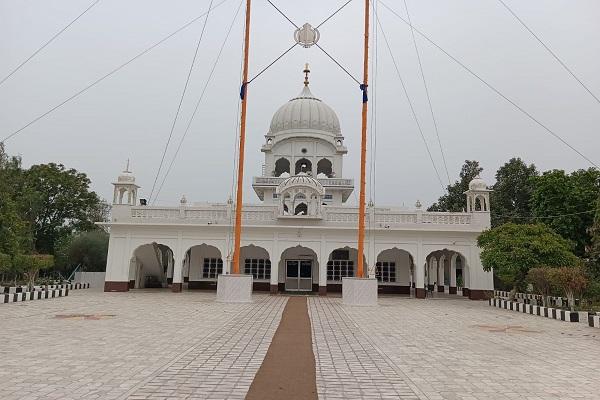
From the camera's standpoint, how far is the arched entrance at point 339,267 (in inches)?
1063

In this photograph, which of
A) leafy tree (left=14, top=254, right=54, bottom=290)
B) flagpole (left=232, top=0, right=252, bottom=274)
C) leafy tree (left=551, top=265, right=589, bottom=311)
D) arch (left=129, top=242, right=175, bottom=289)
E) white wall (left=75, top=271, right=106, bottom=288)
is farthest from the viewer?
white wall (left=75, top=271, right=106, bottom=288)

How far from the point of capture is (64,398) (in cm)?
502

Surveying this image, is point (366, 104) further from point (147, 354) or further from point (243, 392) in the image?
point (243, 392)

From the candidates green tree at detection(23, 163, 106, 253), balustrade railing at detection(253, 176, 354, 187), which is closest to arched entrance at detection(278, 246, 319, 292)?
balustrade railing at detection(253, 176, 354, 187)

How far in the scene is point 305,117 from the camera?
1323 inches

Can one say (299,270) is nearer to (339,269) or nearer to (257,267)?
(339,269)

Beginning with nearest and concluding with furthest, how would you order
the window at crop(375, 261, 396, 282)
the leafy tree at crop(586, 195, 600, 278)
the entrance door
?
1. the leafy tree at crop(586, 195, 600, 278)
2. the entrance door
3. the window at crop(375, 261, 396, 282)

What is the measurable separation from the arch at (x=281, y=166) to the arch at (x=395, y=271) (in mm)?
10811

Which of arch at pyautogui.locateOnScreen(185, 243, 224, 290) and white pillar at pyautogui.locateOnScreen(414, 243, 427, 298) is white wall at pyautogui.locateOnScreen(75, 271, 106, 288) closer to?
arch at pyautogui.locateOnScreen(185, 243, 224, 290)

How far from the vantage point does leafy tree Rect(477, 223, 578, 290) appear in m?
18.6

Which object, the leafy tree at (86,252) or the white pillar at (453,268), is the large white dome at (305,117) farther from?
the leafy tree at (86,252)

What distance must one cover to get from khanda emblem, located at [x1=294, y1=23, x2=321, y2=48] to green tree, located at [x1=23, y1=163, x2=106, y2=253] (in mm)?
25332

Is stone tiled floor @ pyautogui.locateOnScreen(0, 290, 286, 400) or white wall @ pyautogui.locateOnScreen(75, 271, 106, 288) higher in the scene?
white wall @ pyautogui.locateOnScreen(75, 271, 106, 288)

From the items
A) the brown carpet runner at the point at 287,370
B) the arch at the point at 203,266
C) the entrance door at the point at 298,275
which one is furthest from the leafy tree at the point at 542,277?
the arch at the point at 203,266
